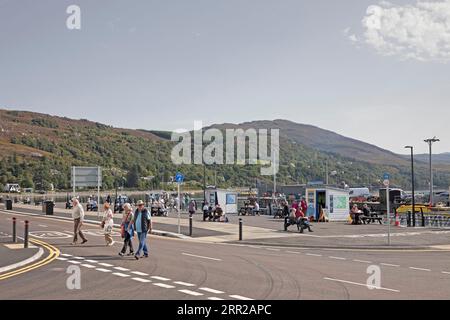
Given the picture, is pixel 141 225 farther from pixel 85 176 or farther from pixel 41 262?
pixel 85 176

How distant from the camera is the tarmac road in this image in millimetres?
11281

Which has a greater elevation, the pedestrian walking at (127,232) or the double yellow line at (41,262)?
the pedestrian walking at (127,232)

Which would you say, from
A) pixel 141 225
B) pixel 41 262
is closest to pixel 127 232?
pixel 141 225

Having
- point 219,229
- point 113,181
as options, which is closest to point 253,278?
point 219,229

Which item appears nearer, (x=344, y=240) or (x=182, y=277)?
(x=182, y=277)

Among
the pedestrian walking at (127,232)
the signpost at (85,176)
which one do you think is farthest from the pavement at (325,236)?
the signpost at (85,176)

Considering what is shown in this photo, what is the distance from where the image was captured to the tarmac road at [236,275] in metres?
11.3

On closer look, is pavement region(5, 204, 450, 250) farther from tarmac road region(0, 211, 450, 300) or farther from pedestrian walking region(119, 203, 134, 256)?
pedestrian walking region(119, 203, 134, 256)

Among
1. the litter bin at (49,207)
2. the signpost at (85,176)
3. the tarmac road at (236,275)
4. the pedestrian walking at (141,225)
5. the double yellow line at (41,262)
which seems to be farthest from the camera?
the litter bin at (49,207)

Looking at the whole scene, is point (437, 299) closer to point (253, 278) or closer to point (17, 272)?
point (253, 278)

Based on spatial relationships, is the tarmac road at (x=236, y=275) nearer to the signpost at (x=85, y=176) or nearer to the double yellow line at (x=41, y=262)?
the double yellow line at (x=41, y=262)

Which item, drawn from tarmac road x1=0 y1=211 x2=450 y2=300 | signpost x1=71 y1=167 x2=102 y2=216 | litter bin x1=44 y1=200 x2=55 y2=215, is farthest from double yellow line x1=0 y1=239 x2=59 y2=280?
litter bin x1=44 y1=200 x2=55 y2=215
